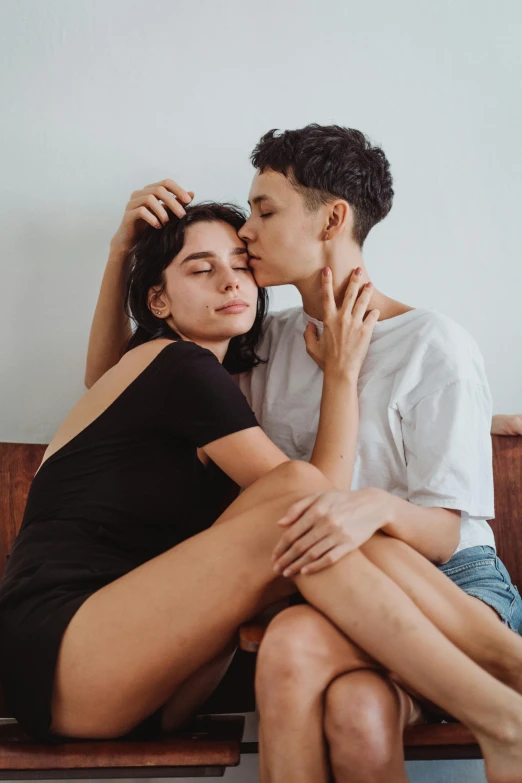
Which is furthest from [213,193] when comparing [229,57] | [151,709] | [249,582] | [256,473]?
[151,709]

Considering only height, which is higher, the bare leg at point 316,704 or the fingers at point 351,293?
the fingers at point 351,293

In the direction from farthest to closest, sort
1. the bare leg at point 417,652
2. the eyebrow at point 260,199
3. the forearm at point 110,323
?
the forearm at point 110,323 < the eyebrow at point 260,199 < the bare leg at point 417,652

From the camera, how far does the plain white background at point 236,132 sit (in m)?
2.27

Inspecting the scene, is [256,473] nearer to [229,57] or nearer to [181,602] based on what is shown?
[181,602]

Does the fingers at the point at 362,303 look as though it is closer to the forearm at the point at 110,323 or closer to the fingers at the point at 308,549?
the forearm at the point at 110,323

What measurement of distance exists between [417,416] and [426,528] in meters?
0.30

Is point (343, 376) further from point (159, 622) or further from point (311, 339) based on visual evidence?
point (159, 622)

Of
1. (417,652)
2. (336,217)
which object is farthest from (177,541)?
(336,217)

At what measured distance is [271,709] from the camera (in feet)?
4.40

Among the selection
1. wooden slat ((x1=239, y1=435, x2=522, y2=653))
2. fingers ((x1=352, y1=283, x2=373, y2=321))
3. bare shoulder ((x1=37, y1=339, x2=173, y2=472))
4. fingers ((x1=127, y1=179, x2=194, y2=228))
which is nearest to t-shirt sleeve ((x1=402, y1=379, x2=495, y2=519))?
fingers ((x1=352, y1=283, x2=373, y2=321))

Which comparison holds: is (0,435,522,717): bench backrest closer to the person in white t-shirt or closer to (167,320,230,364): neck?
the person in white t-shirt

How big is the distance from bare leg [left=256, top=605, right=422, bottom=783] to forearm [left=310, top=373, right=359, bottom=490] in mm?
414

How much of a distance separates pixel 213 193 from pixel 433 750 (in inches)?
60.4

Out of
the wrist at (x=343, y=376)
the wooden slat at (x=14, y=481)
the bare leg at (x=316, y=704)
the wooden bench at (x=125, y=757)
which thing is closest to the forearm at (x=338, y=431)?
the wrist at (x=343, y=376)
